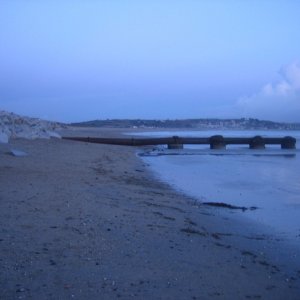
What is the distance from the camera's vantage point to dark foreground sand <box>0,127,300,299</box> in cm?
412

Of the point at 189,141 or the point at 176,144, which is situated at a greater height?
the point at 189,141

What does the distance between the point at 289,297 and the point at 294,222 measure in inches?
166

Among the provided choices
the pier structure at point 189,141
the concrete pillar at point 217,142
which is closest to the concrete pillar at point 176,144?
the pier structure at point 189,141

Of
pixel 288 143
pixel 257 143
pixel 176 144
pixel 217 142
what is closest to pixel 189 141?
pixel 176 144

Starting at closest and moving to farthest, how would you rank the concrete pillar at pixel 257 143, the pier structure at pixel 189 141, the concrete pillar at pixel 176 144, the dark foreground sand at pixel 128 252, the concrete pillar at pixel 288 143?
1. the dark foreground sand at pixel 128 252
2. the concrete pillar at pixel 176 144
3. the pier structure at pixel 189 141
4. the concrete pillar at pixel 257 143
5. the concrete pillar at pixel 288 143

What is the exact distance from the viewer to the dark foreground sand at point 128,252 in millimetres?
4117

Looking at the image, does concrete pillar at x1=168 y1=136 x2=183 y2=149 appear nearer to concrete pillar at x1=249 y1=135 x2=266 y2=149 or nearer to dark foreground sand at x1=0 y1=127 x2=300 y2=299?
concrete pillar at x1=249 y1=135 x2=266 y2=149

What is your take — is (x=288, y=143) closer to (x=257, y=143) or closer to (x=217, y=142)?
(x=257, y=143)

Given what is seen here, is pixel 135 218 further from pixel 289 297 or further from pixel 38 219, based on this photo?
pixel 289 297

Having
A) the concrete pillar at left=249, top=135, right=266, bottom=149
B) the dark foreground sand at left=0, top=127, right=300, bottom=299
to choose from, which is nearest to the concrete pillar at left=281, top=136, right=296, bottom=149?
the concrete pillar at left=249, top=135, right=266, bottom=149

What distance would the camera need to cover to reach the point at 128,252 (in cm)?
517

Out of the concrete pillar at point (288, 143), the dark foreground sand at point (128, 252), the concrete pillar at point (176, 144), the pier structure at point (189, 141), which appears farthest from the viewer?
the concrete pillar at point (288, 143)

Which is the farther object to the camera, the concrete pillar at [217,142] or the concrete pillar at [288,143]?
the concrete pillar at [288,143]

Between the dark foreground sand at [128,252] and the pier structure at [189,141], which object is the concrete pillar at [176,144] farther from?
the dark foreground sand at [128,252]
